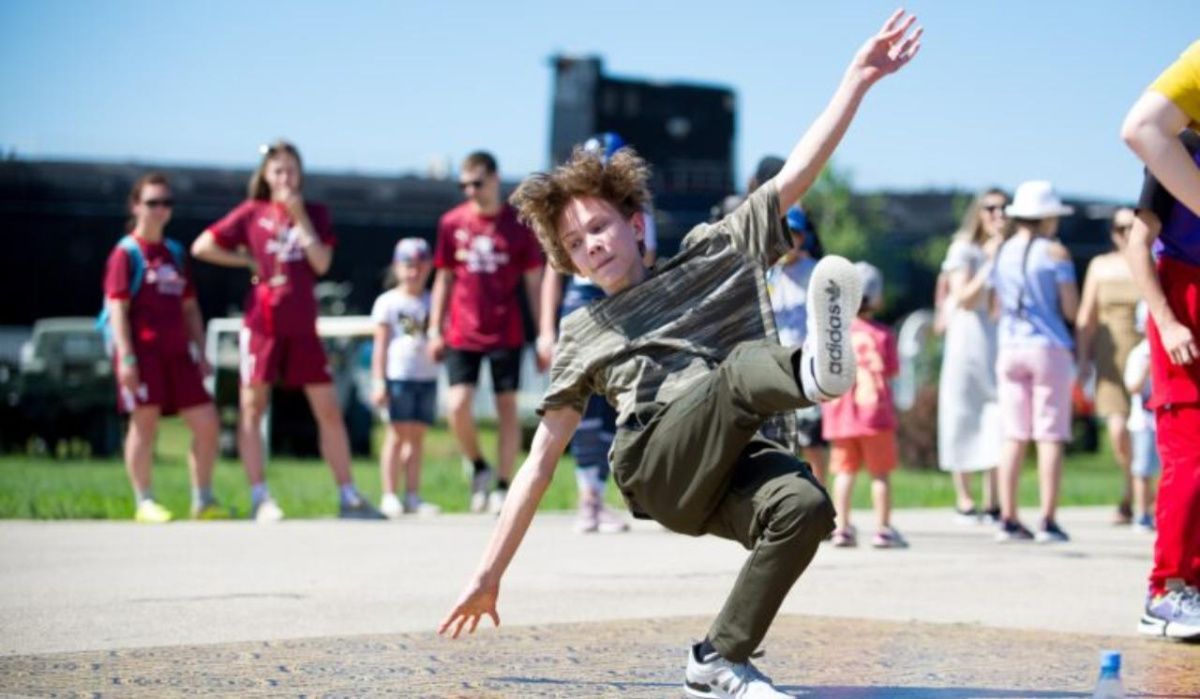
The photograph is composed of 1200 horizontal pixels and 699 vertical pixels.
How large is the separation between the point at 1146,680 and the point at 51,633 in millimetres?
3324

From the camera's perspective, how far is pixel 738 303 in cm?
515

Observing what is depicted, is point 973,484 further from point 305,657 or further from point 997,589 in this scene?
point 305,657

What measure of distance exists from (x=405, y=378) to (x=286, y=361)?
1.53 meters

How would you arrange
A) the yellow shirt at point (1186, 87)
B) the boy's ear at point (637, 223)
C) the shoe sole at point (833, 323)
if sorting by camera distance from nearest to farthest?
1. the shoe sole at point (833, 323)
2. the boy's ear at point (637, 223)
3. the yellow shirt at point (1186, 87)

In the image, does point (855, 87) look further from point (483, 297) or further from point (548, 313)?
point (483, 297)

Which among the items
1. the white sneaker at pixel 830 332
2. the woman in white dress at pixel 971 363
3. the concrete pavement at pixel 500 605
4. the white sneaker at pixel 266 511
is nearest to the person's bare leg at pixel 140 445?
the concrete pavement at pixel 500 605

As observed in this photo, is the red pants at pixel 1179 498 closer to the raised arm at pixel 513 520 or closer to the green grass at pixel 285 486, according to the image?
the raised arm at pixel 513 520

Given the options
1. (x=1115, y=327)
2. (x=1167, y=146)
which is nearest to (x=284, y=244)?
(x=1115, y=327)

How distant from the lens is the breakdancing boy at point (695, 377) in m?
4.76

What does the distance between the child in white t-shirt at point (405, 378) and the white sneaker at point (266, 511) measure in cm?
100

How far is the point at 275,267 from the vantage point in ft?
37.0

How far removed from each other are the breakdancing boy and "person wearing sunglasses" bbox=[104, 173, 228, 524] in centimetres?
599

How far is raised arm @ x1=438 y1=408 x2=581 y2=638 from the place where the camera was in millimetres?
5137

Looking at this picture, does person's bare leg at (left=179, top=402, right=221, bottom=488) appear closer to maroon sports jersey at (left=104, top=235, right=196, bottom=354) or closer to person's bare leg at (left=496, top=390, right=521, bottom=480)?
maroon sports jersey at (left=104, top=235, right=196, bottom=354)
